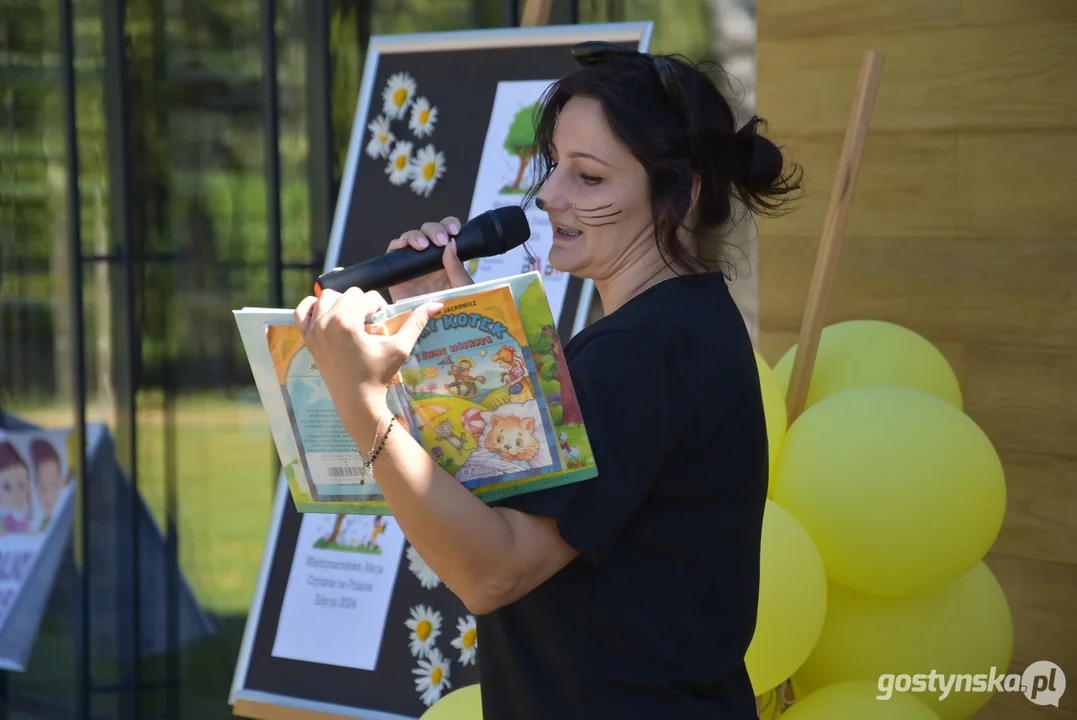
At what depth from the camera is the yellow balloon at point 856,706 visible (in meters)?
2.00

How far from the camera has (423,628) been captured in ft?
8.37

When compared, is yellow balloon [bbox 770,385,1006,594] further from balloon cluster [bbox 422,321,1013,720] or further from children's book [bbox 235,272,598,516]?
children's book [bbox 235,272,598,516]

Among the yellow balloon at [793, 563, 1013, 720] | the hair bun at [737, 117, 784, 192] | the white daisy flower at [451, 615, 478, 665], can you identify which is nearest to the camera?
the hair bun at [737, 117, 784, 192]

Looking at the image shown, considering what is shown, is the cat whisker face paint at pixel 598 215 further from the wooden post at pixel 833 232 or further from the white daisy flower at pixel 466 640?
the white daisy flower at pixel 466 640

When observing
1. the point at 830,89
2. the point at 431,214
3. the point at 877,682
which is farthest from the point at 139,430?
the point at 877,682

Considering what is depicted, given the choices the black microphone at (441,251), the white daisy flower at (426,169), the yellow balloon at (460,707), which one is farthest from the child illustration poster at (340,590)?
the black microphone at (441,251)

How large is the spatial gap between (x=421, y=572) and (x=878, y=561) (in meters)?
0.93

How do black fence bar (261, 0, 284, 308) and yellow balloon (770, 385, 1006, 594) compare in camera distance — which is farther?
black fence bar (261, 0, 284, 308)

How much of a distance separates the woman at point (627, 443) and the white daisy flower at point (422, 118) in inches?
51.7

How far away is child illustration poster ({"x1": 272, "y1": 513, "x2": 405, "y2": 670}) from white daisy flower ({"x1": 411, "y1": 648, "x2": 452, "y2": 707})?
→ 0.12m

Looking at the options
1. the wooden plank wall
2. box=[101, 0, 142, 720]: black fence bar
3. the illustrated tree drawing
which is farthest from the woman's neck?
box=[101, 0, 142, 720]: black fence bar

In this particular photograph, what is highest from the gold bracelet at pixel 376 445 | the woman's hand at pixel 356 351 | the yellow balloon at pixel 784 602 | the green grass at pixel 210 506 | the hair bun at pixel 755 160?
the hair bun at pixel 755 160

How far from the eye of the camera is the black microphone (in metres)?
1.40

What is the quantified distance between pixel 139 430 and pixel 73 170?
0.84 m
